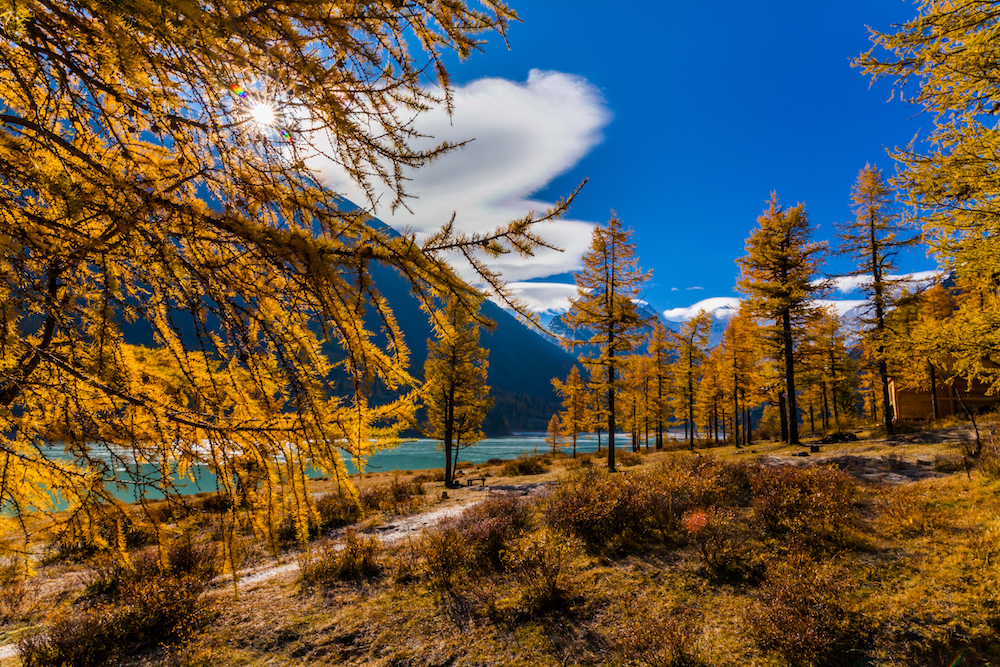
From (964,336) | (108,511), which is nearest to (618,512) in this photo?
(964,336)

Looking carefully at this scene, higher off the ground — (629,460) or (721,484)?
(721,484)

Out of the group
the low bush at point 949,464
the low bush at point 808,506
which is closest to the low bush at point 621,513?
the low bush at point 808,506

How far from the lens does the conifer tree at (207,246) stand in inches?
71.7

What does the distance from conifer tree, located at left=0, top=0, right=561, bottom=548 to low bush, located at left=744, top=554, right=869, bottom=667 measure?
14.2 feet

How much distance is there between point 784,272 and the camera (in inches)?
722

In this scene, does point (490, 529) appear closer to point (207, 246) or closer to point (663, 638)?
point (663, 638)

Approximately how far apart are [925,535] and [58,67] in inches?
386

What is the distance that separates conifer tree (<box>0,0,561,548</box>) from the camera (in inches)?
71.7

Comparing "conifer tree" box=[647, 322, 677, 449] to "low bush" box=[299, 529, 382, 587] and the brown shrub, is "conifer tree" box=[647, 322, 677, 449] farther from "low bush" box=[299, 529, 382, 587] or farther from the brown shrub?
the brown shrub

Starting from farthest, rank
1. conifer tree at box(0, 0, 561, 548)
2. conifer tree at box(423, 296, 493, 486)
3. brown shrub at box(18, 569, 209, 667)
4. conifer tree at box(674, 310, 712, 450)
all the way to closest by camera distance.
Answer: conifer tree at box(674, 310, 712, 450), conifer tree at box(423, 296, 493, 486), brown shrub at box(18, 569, 209, 667), conifer tree at box(0, 0, 561, 548)

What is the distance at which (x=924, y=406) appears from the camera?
91.1 feet

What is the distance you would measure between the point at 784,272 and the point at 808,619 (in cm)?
1823

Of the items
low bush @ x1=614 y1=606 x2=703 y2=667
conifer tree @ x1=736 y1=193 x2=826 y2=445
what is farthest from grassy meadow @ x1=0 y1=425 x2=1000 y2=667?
conifer tree @ x1=736 y1=193 x2=826 y2=445

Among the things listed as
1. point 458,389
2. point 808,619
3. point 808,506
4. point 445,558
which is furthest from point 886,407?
point 445,558
